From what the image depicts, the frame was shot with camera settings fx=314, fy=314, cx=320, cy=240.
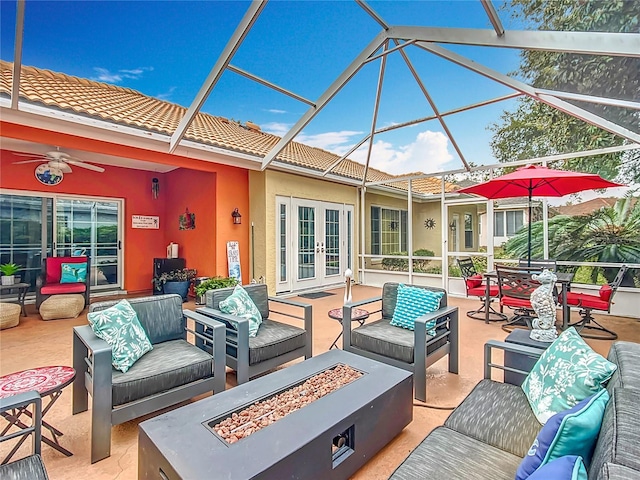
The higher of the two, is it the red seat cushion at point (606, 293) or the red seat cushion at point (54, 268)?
the red seat cushion at point (54, 268)

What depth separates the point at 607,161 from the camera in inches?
218

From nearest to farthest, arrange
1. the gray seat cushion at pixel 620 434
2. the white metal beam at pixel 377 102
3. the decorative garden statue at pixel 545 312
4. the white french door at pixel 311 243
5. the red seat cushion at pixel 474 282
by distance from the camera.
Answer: the gray seat cushion at pixel 620 434, the decorative garden statue at pixel 545 312, the white metal beam at pixel 377 102, the red seat cushion at pixel 474 282, the white french door at pixel 311 243

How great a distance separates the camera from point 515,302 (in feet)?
15.3

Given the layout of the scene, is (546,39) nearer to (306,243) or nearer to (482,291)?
(482,291)

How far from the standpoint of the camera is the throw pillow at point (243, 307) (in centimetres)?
309

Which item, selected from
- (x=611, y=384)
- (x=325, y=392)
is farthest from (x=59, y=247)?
(x=611, y=384)

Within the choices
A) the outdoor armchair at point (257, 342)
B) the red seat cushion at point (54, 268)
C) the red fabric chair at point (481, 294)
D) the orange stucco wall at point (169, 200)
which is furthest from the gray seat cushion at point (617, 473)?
the red seat cushion at point (54, 268)

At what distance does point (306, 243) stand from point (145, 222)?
399cm

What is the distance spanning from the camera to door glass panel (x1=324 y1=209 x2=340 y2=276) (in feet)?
26.9

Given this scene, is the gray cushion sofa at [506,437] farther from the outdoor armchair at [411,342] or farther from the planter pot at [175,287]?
the planter pot at [175,287]

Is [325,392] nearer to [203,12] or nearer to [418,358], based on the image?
A: [418,358]

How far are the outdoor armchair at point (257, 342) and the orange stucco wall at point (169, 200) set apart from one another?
3.42m

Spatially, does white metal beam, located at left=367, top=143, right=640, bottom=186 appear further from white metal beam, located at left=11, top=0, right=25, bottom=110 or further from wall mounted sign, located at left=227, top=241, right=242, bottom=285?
white metal beam, located at left=11, top=0, right=25, bottom=110

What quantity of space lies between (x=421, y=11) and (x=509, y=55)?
179 centimetres
